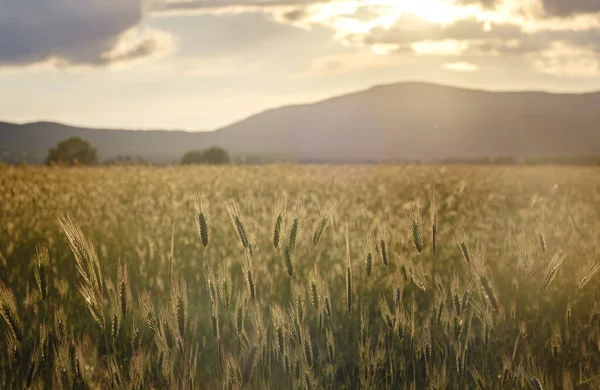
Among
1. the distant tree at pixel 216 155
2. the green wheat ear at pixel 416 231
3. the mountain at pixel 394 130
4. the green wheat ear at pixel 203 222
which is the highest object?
the mountain at pixel 394 130

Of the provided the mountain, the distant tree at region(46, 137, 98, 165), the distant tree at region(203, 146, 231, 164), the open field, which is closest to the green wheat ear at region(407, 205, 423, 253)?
the open field

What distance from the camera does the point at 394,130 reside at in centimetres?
12212

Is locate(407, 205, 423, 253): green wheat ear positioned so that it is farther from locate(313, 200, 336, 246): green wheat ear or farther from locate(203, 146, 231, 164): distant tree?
locate(203, 146, 231, 164): distant tree

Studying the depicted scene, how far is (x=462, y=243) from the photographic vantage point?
247cm

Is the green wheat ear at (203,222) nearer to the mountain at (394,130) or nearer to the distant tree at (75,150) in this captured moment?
the distant tree at (75,150)

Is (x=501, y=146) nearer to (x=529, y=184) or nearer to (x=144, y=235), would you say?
(x=529, y=184)

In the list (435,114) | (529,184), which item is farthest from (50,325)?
(435,114)

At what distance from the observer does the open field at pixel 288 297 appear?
2.01 m

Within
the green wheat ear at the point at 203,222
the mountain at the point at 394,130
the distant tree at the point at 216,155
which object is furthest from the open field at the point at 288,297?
the mountain at the point at 394,130

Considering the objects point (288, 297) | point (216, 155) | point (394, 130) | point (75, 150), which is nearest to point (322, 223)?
point (288, 297)

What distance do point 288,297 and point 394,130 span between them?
121 meters

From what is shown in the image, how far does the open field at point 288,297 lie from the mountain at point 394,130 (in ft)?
337

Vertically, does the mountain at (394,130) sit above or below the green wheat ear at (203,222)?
above

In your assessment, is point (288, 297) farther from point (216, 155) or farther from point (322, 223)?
point (216, 155)
